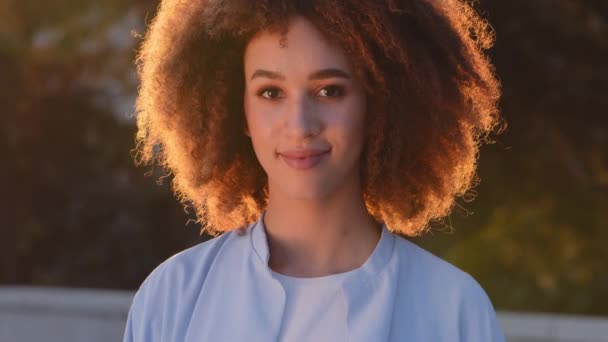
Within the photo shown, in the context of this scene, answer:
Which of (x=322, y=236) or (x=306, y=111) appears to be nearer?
(x=306, y=111)

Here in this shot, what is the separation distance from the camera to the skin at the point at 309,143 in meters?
3.30

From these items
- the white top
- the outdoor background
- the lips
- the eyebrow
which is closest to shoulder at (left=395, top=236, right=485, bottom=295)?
the white top

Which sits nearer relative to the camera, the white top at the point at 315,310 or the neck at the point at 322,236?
the white top at the point at 315,310

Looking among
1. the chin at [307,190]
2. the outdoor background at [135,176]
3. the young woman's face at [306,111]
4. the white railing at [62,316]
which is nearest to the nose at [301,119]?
the young woman's face at [306,111]

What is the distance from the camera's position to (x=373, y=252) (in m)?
3.42

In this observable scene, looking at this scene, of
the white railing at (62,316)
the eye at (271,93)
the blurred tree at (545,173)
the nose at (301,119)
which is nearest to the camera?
the nose at (301,119)

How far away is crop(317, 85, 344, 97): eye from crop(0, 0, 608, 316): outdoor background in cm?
614

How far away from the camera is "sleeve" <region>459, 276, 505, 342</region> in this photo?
3312 mm

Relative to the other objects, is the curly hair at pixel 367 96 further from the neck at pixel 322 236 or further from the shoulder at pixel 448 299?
the shoulder at pixel 448 299

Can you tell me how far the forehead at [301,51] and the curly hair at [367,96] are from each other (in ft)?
0.06

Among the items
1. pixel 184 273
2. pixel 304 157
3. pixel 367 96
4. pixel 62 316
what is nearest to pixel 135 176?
pixel 62 316

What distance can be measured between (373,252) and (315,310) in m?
0.22

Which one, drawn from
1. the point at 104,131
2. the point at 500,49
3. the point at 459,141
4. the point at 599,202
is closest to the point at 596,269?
the point at 599,202

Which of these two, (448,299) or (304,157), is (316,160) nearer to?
(304,157)
